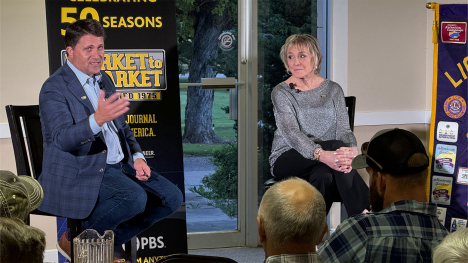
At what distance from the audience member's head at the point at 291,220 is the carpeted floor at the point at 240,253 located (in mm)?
2454

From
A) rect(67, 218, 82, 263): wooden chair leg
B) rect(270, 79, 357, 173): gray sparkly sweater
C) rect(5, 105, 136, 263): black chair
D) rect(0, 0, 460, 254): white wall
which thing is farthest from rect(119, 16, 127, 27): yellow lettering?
rect(0, 0, 460, 254): white wall

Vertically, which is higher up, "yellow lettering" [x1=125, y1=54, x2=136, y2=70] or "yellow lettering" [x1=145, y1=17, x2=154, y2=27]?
"yellow lettering" [x1=145, y1=17, x2=154, y2=27]

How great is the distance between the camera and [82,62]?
3303 millimetres

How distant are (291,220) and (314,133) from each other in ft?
6.73

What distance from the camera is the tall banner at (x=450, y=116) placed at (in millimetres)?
4027

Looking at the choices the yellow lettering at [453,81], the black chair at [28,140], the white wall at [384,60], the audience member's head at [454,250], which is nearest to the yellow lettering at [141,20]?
the black chair at [28,140]

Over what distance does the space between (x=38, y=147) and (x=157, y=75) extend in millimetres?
873

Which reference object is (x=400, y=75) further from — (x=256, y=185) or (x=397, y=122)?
(x=256, y=185)

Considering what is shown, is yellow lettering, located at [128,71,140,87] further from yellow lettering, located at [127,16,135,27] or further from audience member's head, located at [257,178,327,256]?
audience member's head, located at [257,178,327,256]

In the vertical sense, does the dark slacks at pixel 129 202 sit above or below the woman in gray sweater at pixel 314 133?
below

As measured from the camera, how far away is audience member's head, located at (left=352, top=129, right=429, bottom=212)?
6.33 ft

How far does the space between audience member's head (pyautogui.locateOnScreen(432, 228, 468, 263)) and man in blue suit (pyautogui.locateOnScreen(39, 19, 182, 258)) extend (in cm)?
245

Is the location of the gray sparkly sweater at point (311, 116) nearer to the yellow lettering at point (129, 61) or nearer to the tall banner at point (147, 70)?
the tall banner at point (147, 70)

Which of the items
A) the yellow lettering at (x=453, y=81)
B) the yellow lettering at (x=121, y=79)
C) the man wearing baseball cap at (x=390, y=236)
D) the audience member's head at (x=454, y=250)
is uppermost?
the yellow lettering at (x=121, y=79)
